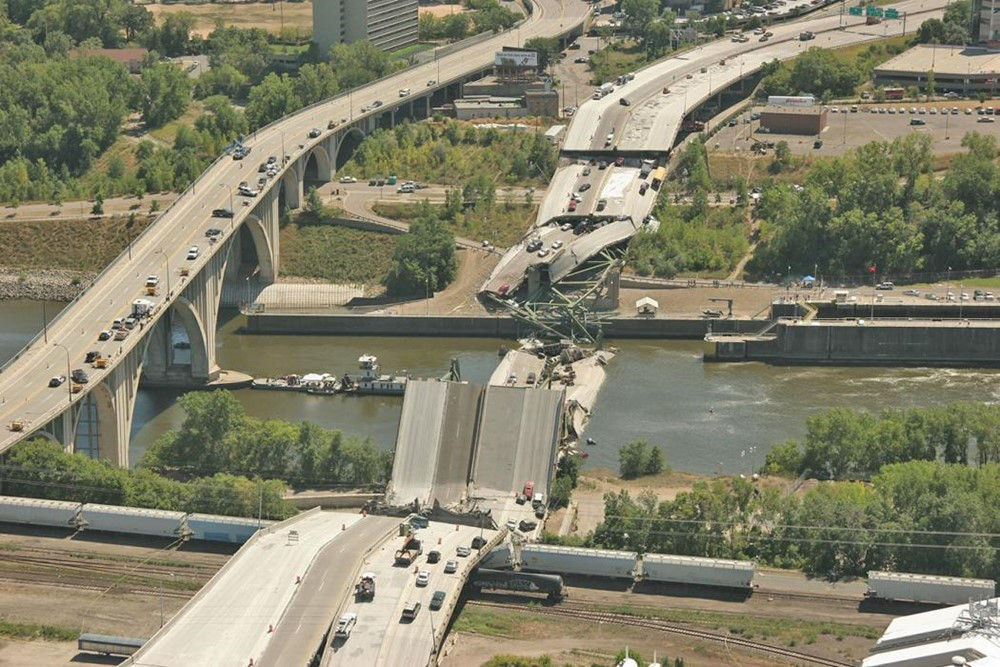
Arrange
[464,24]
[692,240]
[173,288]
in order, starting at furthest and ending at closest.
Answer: [464,24] < [692,240] < [173,288]

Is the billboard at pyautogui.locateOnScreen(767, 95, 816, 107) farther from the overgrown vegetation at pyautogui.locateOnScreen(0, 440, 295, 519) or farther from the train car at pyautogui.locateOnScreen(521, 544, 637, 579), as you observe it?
the train car at pyautogui.locateOnScreen(521, 544, 637, 579)

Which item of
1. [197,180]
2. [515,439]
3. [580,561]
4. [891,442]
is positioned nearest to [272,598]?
[580,561]

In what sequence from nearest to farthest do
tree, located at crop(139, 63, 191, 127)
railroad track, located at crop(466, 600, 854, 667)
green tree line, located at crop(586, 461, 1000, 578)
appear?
railroad track, located at crop(466, 600, 854, 667) < green tree line, located at crop(586, 461, 1000, 578) < tree, located at crop(139, 63, 191, 127)

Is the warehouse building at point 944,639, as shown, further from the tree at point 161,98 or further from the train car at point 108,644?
the tree at point 161,98

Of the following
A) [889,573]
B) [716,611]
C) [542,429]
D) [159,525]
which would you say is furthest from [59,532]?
[889,573]

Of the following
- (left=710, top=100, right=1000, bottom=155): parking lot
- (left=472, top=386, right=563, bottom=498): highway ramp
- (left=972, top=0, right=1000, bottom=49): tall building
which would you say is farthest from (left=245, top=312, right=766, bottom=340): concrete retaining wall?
(left=972, top=0, right=1000, bottom=49): tall building

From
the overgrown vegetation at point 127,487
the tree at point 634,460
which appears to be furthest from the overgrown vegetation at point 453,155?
the overgrown vegetation at point 127,487

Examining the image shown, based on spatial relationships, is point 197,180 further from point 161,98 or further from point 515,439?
point 515,439
